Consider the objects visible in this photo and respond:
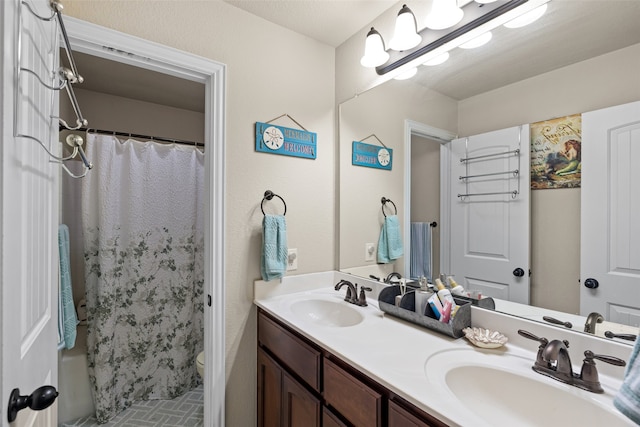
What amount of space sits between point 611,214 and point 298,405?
51.4 inches

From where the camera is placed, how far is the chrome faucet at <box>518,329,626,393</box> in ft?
2.58

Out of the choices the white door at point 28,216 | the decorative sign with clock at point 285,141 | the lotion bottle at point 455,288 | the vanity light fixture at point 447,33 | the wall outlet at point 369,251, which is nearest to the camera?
the white door at point 28,216

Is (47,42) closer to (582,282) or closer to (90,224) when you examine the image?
(90,224)

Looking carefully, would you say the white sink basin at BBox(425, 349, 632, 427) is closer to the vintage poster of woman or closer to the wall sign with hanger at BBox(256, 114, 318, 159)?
the vintage poster of woman

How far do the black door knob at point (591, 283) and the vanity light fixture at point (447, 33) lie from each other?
928mm

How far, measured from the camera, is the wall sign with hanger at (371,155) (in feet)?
5.65

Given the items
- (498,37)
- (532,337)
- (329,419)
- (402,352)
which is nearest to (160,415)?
(329,419)

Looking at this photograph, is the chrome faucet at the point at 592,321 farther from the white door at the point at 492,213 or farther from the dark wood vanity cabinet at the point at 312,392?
the dark wood vanity cabinet at the point at 312,392

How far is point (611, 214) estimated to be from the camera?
0.88 meters

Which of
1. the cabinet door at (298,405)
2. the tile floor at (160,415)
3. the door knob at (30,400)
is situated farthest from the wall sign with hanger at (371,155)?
the tile floor at (160,415)

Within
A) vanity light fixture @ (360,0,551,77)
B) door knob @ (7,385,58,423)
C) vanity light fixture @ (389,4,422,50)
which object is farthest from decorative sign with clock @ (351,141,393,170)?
door knob @ (7,385,58,423)

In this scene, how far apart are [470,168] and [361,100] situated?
829mm

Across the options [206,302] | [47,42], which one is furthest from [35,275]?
[206,302]

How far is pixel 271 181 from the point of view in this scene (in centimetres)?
168
